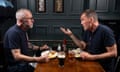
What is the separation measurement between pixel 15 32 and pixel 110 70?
3.53 ft

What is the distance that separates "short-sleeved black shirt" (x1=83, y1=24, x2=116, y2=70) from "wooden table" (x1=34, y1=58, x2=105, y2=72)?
0.28 metres

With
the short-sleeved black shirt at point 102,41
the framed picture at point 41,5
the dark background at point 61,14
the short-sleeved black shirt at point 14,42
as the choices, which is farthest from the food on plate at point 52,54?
the framed picture at point 41,5

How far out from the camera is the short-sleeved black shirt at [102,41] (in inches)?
101

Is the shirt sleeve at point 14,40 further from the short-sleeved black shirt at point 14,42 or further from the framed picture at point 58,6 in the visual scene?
the framed picture at point 58,6

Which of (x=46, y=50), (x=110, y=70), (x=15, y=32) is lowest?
(x=110, y=70)

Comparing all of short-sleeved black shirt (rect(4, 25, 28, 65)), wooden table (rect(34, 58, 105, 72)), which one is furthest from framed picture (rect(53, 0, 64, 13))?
wooden table (rect(34, 58, 105, 72))

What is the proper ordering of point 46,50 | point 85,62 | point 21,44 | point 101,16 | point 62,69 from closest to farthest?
point 62,69
point 85,62
point 21,44
point 46,50
point 101,16

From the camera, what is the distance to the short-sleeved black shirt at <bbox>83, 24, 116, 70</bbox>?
256 cm

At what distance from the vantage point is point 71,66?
2252 mm

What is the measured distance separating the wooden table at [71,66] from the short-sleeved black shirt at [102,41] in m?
0.28

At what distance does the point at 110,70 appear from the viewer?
2.61 metres

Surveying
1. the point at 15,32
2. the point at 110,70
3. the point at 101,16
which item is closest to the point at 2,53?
the point at 15,32

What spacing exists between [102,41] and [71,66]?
0.55 metres

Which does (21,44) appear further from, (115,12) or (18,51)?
(115,12)
